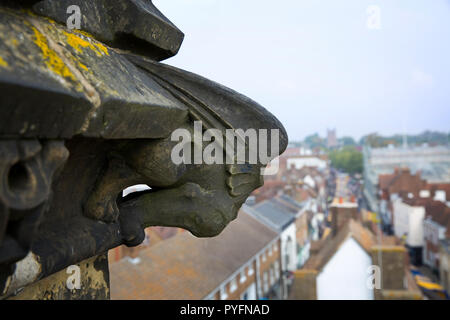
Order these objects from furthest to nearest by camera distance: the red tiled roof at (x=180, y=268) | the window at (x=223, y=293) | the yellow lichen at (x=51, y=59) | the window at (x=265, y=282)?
the window at (x=265, y=282), the window at (x=223, y=293), the red tiled roof at (x=180, y=268), the yellow lichen at (x=51, y=59)

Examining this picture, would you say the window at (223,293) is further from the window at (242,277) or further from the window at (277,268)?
the window at (277,268)

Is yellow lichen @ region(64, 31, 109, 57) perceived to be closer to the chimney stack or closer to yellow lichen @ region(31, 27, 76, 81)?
yellow lichen @ region(31, 27, 76, 81)

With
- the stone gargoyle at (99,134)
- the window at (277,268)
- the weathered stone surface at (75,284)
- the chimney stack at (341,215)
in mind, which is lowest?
the window at (277,268)

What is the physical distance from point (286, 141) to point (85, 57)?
0.99m

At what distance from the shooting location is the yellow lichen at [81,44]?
4.09 ft

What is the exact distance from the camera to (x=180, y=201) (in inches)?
67.6

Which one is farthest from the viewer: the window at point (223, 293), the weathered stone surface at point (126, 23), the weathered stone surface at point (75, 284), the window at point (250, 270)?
the window at point (250, 270)

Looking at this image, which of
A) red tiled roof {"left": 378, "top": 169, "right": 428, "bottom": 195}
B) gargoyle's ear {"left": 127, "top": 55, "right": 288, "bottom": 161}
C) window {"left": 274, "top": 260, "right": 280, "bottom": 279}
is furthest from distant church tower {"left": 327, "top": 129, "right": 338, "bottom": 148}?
gargoyle's ear {"left": 127, "top": 55, "right": 288, "bottom": 161}

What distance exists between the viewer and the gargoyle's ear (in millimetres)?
1650

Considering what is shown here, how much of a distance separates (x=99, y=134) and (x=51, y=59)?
24 centimetres

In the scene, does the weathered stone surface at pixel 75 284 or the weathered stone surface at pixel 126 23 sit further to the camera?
the weathered stone surface at pixel 75 284

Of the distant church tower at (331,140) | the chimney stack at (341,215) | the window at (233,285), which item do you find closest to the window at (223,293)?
the window at (233,285)

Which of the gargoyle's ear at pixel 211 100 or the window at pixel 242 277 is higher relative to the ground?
the gargoyle's ear at pixel 211 100
